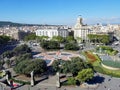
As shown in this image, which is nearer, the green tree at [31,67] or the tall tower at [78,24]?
the green tree at [31,67]

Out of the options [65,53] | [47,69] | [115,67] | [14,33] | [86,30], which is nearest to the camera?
[47,69]

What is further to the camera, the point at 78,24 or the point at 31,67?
the point at 78,24

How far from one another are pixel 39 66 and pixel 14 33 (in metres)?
89.1

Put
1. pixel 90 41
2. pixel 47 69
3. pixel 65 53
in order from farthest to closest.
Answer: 1. pixel 90 41
2. pixel 65 53
3. pixel 47 69

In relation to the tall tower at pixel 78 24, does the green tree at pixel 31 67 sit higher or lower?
lower

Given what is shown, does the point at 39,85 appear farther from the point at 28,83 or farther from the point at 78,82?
the point at 78,82

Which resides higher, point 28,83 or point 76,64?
Answer: point 76,64

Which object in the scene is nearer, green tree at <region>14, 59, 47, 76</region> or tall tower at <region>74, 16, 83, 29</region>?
green tree at <region>14, 59, 47, 76</region>

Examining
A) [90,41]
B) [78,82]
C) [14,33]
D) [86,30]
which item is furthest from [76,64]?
[14,33]

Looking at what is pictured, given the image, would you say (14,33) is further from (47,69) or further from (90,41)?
(47,69)

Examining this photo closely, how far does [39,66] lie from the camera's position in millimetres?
37562

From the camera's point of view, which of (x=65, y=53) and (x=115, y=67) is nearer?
(x=115, y=67)

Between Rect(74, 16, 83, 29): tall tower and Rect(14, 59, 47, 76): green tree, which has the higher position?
Rect(74, 16, 83, 29): tall tower

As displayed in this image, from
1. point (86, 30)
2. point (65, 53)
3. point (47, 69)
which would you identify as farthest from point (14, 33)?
point (47, 69)
